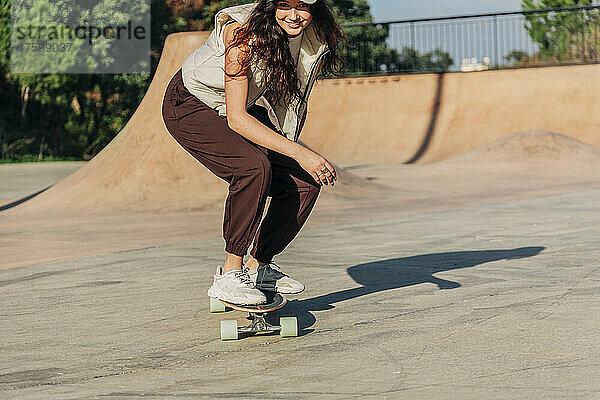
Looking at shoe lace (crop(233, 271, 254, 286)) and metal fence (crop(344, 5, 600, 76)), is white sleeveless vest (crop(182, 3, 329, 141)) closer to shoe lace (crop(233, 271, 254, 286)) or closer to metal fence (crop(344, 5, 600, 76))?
shoe lace (crop(233, 271, 254, 286))

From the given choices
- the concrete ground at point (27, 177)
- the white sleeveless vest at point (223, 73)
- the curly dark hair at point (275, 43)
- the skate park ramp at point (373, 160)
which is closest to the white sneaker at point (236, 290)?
the white sleeveless vest at point (223, 73)

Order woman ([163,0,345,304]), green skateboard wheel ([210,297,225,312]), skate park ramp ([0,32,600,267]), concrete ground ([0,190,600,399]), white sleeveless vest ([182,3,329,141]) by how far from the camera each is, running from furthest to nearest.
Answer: skate park ramp ([0,32,600,267]) < green skateboard wheel ([210,297,225,312]) < white sleeveless vest ([182,3,329,141]) < woman ([163,0,345,304]) < concrete ground ([0,190,600,399])

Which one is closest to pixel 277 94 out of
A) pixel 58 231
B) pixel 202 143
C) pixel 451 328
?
pixel 202 143

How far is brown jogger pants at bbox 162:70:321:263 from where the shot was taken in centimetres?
407

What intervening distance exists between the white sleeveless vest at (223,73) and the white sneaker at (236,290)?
2.55 feet

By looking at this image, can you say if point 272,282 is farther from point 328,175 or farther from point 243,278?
point 328,175

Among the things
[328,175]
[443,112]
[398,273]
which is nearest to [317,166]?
[328,175]

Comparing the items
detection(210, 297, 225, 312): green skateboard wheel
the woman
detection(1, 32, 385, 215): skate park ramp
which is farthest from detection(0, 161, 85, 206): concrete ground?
the woman

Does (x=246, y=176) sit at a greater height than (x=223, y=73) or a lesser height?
lesser

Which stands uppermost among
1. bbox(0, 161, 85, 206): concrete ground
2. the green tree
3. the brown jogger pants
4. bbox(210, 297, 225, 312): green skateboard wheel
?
the green tree

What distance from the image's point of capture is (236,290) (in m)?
4.05

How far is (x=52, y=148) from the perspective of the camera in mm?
27062

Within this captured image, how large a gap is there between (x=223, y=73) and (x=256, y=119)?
27 cm

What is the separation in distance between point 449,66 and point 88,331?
868 inches
